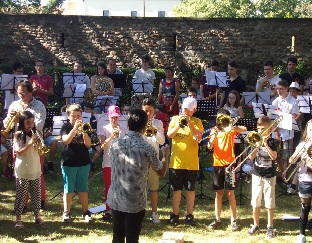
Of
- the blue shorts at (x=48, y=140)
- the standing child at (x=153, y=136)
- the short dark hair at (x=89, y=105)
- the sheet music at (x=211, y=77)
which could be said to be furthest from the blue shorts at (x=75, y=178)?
the sheet music at (x=211, y=77)

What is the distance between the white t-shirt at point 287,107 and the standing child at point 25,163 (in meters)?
4.45

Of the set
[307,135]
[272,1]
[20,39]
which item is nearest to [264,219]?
[307,135]

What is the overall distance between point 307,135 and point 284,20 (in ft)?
40.2

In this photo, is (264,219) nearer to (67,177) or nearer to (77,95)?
(67,177)

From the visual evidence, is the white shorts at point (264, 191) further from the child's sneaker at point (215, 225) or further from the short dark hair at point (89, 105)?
the short dark hair at point (89, 105)

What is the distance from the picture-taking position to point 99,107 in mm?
11648

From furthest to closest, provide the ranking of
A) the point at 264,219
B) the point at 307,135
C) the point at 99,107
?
the point at 99,107, the point at 264,219, the point at 307,135

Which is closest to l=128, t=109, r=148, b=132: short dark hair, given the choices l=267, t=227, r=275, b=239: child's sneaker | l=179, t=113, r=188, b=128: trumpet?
l=179, t=113, r=188, b=128: trumpet

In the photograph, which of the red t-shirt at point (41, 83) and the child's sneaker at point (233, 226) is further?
the red t-shirt at point (41, 83)

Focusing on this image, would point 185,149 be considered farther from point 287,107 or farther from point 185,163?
point 287,107

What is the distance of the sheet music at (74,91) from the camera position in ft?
38.6

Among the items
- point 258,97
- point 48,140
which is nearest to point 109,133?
point 48,140

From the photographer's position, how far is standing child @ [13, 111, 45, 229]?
705 centimetres

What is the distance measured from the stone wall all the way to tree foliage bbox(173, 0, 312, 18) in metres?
32.4
